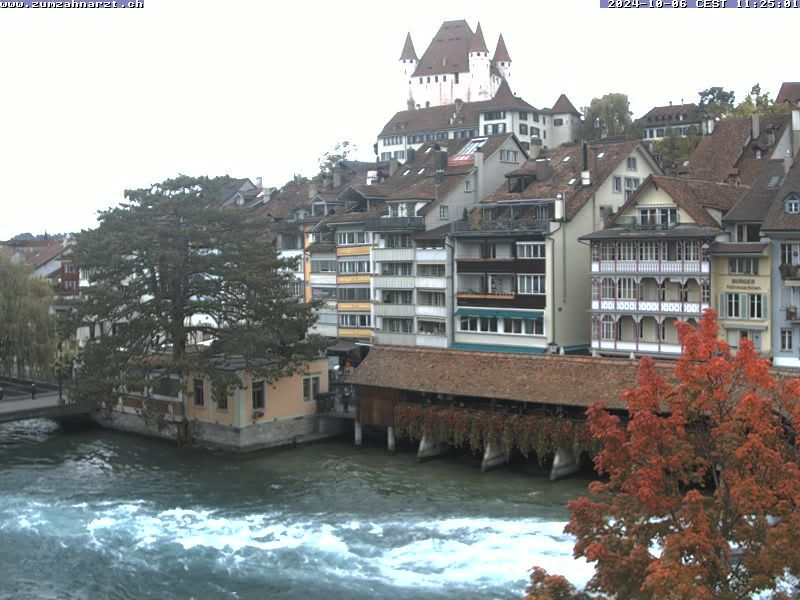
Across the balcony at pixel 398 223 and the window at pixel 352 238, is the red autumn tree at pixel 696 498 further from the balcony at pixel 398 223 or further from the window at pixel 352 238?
the window at pixel 352 238

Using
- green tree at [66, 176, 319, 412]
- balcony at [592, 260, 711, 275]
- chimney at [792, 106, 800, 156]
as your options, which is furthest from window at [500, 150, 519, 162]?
green tree at [66, 176, 319, 412]

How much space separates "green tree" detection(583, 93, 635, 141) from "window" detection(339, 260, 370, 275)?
2017 inches

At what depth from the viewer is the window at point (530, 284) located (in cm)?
6053

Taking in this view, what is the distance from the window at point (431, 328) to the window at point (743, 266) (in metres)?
18.2

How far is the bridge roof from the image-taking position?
42156 mm

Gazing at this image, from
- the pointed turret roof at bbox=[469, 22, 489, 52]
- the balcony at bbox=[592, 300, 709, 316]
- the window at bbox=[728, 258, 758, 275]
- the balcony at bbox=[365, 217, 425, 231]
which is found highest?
the pointed turret roof at bbox=[469, 22, 489, 52]

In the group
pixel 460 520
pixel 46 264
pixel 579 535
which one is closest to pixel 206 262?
pixel 460 520

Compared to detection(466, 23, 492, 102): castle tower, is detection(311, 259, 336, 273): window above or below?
below

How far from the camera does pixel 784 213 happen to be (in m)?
50.7

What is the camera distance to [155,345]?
172 ft

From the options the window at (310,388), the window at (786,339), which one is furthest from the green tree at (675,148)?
the window at (310,388)

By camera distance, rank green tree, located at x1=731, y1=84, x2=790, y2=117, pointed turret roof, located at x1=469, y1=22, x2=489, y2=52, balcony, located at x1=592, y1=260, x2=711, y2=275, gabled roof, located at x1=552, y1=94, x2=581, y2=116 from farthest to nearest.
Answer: pointed turret roof, located at x1=469, y1=22, x2=489, y2=52 < gabled roof, located at x1=552, y1=94, x2=581, y2=116 < green tree, located at x1=731, y1=84, x2=790, y2=117 < balcony, located at x1=592, y1=260, x2=711, y2=275

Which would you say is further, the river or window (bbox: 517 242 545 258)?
window (bbox: 517 242 545 258)

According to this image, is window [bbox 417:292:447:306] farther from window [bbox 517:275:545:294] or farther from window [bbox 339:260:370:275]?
window [bbox 517:275:545:294]
